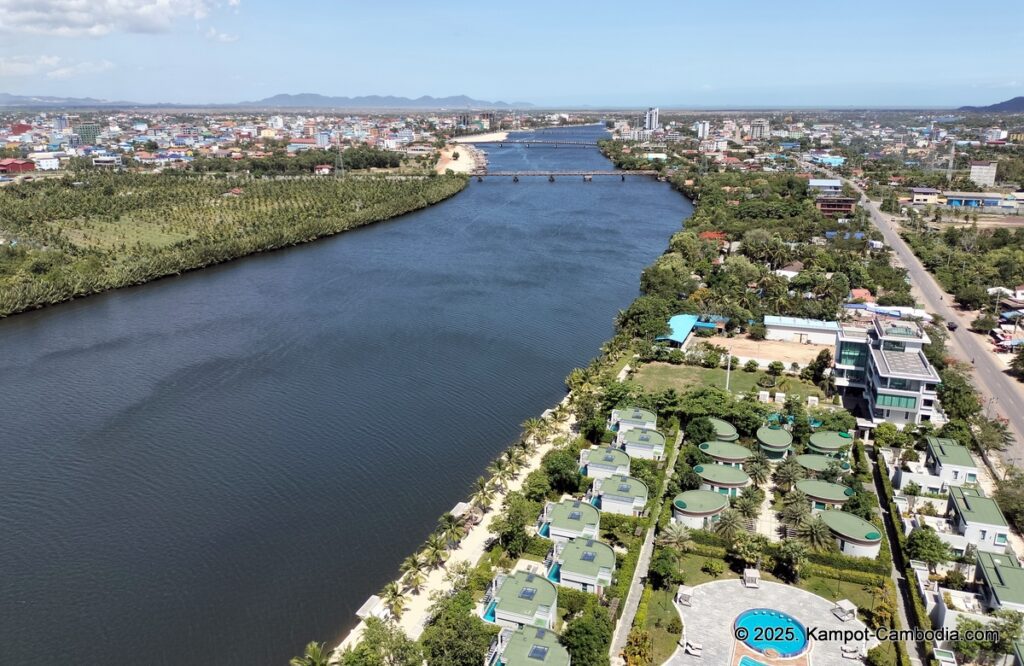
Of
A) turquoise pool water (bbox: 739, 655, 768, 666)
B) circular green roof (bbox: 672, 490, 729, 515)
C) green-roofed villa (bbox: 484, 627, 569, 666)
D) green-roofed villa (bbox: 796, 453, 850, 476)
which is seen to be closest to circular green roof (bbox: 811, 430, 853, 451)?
green-roofed villa (bbox: 796, 453, 850, 476)

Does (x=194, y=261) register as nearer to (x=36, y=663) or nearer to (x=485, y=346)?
(x=485, y=346)

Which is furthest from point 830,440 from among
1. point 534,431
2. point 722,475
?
point 534,431

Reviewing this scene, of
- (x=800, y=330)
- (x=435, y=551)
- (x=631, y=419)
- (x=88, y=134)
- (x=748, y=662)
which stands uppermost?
(x=88, y=134)

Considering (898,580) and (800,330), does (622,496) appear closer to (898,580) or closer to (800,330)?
(898,580)

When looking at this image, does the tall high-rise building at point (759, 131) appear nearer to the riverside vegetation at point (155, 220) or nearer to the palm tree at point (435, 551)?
the riverside vegetation at point (155, 220)

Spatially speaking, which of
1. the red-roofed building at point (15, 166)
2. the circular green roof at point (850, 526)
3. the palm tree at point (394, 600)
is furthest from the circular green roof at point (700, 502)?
the red-roofed building at point (15, 166)

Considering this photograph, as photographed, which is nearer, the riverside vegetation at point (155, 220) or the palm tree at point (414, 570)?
the palm tree at point (414, 570)
